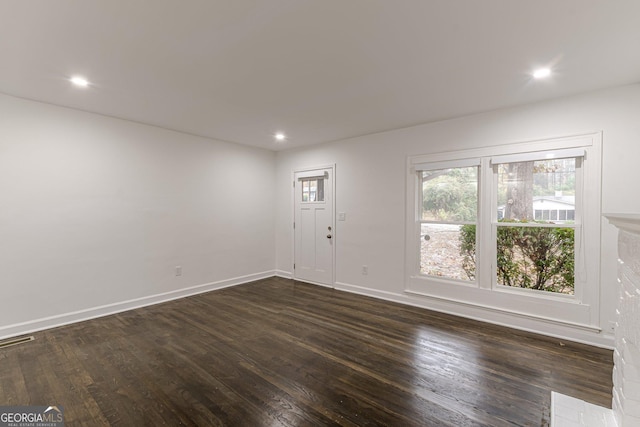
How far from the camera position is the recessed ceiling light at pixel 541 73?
253cm

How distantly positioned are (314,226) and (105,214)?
315cm

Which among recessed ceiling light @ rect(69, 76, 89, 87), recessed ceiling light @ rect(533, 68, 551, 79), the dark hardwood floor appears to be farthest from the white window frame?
recessed ceiling light @ rect(69, 76, 89, 87)

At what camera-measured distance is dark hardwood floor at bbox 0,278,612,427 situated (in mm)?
1962

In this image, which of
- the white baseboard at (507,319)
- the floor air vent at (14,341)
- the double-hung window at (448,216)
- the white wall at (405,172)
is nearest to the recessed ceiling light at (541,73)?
the white wall at (405,172)

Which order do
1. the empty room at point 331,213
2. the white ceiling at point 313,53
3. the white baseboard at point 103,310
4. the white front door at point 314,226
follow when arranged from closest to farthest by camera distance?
the white ceiling at point 313,53 → the empty room at point 331,213 → the white baseboard at point 103,310 → the white front door at point 314,226

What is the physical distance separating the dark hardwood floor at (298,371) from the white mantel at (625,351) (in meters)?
0.19

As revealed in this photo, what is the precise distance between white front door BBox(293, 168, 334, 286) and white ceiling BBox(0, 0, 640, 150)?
1937 millimetres

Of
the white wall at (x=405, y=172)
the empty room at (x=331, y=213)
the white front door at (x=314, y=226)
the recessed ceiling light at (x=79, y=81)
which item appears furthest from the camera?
the white front door at (x=314, y=226)

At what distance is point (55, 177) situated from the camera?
3416 mm

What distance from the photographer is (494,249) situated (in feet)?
11.8

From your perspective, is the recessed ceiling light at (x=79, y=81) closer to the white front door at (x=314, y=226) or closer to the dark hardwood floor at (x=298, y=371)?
the dark hardwood floor at (x=298, y=371)

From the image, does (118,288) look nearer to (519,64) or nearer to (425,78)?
(425,78)

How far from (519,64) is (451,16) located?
1007 millimetres

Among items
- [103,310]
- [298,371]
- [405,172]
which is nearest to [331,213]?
[405,172]
